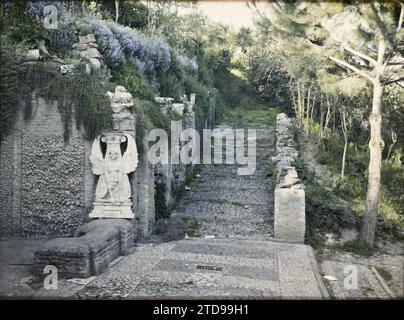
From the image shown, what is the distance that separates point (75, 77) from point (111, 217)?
8.80 feet

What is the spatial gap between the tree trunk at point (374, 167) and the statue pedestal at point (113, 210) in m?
→ 5.08

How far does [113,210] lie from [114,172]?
692 mm

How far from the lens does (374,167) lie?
994cm

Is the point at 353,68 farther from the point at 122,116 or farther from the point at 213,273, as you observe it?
the point at 213,273

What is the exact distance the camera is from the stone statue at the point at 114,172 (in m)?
8.54

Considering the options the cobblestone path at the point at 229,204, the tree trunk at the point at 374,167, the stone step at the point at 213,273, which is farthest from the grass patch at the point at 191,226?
the tree trunk at the point at 374,167

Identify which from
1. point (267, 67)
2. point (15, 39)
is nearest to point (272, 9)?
point (15, 39)

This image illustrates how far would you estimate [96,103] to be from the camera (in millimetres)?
8711

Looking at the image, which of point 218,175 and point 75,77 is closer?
point 75,77

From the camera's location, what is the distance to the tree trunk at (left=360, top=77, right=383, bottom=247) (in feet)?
32.3

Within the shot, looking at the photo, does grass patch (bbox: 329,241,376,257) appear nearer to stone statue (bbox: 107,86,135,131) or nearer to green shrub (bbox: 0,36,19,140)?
stone statue (bbox: 107,86,135,131)

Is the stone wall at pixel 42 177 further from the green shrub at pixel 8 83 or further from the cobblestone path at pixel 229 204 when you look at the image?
the cobblestone path at pixel 229 204
